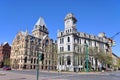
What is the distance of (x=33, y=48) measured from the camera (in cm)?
10025

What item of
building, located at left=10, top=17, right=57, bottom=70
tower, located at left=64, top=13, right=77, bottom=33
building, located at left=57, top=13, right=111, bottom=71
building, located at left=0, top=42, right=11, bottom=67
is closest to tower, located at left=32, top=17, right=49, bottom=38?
building, located at left=10, top=17, right=57, bottom=70

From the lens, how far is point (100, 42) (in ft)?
308

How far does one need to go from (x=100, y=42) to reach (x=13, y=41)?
174ft

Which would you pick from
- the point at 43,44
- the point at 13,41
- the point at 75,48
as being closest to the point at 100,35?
the point at 75,48

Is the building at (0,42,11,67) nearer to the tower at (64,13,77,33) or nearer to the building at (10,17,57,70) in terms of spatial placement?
the building at (10,17,57,70)

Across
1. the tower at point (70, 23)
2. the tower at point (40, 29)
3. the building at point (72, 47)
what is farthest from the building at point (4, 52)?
the tower at point (70, 23)

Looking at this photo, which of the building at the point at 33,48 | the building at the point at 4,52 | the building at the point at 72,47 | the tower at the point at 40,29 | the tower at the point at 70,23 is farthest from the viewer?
the tower at the point at 40,29

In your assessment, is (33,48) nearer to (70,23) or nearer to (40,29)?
(40,29)

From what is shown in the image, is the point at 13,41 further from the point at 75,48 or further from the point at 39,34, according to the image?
the point at 75,48

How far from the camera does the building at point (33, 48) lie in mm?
95312

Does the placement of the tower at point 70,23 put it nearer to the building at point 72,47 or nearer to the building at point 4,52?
the building at point 72,47

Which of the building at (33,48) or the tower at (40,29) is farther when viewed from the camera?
the tower at (40,29)

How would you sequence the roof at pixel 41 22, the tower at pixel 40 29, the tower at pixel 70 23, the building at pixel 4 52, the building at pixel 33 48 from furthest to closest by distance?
the roof at pixel 41 22, the tower at pixel 40 29, the building at pixel 4 52, the building at pixel 33 48, the tower at pixel 70 23

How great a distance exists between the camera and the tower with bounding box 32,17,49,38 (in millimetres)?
112225
